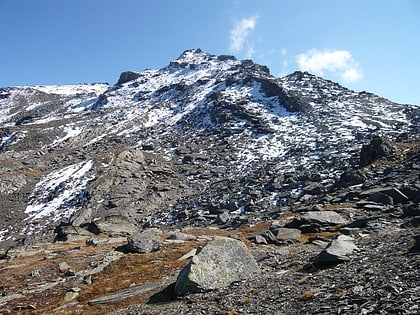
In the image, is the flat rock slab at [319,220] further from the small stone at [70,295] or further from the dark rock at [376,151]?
the dark rock at [376,151]

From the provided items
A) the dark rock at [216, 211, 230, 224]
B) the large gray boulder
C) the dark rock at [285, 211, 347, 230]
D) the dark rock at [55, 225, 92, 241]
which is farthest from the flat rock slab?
the dark rock at [55, 225, 92, 241]

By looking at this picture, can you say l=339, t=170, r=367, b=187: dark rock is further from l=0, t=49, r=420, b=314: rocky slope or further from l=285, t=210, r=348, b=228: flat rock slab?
l=285, t=210, r=348, b=228: flat rock slab

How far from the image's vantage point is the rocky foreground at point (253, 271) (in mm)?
12070

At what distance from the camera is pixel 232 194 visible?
248ft

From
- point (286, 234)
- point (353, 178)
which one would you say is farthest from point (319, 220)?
point (353, 178)

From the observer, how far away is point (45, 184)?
336 feet

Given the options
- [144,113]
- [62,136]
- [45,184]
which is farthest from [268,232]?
[144,113]

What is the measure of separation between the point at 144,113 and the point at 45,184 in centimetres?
8209

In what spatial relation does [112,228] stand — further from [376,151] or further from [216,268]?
[376,151]

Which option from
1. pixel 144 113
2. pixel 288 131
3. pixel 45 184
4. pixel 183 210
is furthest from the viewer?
pixel 144 113

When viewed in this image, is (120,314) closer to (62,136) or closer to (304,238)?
(304,238)

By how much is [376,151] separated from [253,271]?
54359 millimetres

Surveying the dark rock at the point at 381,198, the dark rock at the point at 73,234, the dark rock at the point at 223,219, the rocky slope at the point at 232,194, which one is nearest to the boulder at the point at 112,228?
the rocky slope at the point at 232,194

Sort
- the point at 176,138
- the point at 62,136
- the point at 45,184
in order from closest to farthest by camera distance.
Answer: the point at 45,184, the point at 176,138, the point at 62,136
